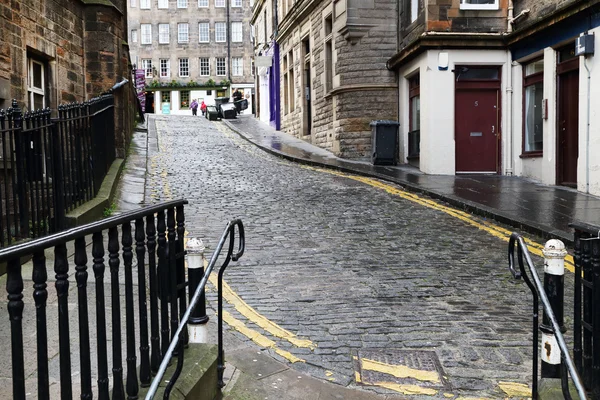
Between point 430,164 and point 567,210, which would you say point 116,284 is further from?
point 430,164

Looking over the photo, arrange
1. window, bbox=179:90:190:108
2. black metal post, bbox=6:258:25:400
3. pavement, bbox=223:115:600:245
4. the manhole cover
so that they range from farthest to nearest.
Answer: window, bbox=179:90:190:108 < pavement, bbox=223:115:600:245 < the manhole cover < black metal post, bbox=6:258:25:400

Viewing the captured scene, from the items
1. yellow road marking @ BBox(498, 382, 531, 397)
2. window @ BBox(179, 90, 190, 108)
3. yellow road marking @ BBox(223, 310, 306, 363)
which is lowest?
yellow road marking @ BBox(498, 382, 531, 397)

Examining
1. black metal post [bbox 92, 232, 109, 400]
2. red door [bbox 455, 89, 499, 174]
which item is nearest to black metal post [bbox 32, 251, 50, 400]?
black metal post [bbox 92, 232, 109, 400]

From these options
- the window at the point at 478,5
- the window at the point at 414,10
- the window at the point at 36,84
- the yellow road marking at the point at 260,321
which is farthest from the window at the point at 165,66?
the yellow road marking at the point at 260,321

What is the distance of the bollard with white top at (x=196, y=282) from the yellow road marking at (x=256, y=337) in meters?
0.91

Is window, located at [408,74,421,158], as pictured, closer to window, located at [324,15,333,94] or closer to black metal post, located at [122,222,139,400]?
window, located at [324,15,333,94]

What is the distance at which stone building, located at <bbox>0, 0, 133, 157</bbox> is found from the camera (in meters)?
10.4

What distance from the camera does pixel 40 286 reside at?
8.07 ft

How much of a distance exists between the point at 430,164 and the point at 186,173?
21.1 feet

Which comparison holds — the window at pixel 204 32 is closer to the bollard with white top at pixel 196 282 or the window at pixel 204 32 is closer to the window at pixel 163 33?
the window at pixel 163 33

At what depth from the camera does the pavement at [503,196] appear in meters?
10.0

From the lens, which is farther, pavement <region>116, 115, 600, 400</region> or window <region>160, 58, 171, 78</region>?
window <region>160, 58, 171, 78</region>

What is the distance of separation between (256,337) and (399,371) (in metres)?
1.25

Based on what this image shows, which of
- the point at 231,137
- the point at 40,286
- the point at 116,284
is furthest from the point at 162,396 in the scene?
the point at 231,137
